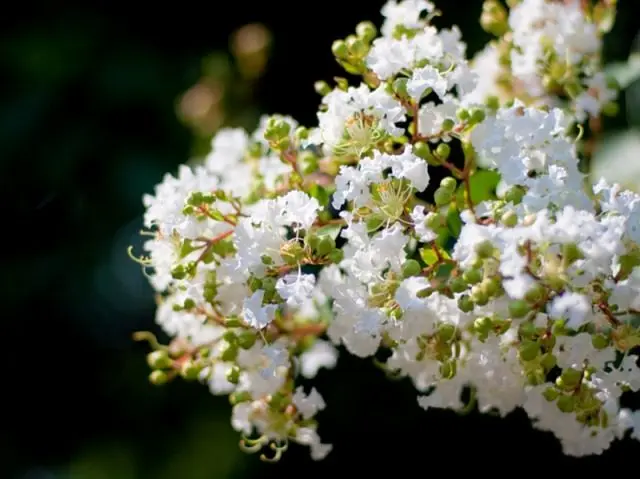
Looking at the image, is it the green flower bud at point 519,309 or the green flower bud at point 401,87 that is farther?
the green flower bud at point 401,87

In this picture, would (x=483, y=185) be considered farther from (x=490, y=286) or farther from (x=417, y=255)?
(x=490, y=286)

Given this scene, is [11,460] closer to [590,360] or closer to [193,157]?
[193,157]

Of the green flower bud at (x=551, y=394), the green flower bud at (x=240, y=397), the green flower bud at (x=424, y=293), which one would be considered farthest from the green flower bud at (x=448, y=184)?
the green flower bud at (x=240, y=397)

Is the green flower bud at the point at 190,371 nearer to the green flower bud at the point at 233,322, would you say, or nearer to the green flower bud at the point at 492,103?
the green flower bud at the point at 233,322

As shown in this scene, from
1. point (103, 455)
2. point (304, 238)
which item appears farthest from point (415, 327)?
point (103, 455)

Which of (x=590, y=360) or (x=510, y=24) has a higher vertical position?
(x=510, y=24)

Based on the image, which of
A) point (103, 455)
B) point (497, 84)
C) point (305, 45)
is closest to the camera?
point (497, 84)
